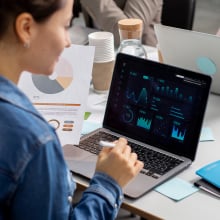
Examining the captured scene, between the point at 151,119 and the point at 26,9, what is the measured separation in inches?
26.4

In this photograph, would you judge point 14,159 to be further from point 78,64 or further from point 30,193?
point 78,64

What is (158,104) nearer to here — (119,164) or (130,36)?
(119,164)

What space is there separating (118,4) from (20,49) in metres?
1.83

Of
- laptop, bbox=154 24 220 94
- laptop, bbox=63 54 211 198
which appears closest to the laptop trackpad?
laptop, bbox=63 54 211 198

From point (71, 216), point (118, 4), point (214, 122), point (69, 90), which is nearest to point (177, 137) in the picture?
point (214, 122)

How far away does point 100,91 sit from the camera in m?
1.77

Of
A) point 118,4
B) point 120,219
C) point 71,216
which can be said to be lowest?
point 120,219

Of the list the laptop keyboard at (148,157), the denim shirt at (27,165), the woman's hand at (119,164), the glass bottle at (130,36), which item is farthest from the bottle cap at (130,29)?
the denim shirt at (27,165)

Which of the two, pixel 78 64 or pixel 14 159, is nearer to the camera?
pixel 14 159

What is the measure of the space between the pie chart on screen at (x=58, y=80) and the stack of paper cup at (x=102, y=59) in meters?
0.29

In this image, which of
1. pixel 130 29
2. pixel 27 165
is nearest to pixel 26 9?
pixel 27 165

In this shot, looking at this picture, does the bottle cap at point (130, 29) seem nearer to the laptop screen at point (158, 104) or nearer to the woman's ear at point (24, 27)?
the laptop screen at point (158, 104)

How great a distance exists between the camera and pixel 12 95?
84cm

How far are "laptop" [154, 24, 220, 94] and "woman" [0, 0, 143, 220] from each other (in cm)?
77
